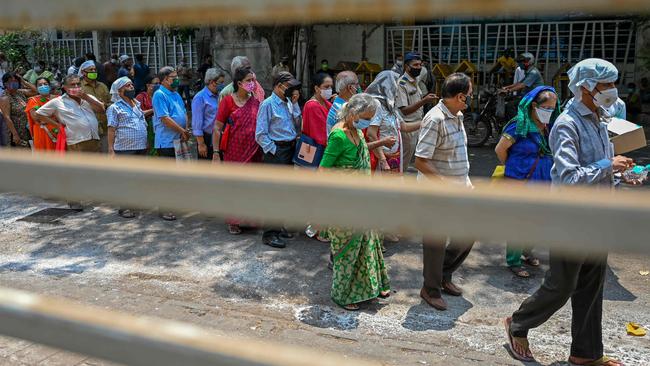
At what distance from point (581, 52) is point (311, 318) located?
484 inches

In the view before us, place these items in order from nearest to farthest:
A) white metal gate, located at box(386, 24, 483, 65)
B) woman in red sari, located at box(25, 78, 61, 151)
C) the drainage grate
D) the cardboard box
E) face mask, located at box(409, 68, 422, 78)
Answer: the cardboard box < face mask, located at box(409, 68, 422, 78) < the drainage grate < woman in red sari, located at box(25, 78, 61, 151) < white metal gate, located at box(386, 24, 483, 65)

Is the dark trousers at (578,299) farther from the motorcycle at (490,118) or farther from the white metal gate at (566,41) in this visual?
the white metal gate at (566,41)

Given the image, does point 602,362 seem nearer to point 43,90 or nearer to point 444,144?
point 444,144

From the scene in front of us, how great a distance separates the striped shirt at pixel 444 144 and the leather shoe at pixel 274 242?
1.82 metres

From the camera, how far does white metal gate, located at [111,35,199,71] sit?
18.1 meters

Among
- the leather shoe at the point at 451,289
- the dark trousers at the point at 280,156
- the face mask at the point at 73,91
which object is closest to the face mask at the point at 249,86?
the dark trousers at the point at 280,156

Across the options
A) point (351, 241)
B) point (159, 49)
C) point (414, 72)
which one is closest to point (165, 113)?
point (414, 72)

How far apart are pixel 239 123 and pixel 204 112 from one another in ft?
2.21

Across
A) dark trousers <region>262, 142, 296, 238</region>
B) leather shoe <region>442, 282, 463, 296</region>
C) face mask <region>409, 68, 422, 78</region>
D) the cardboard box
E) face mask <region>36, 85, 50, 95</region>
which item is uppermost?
face mask <region>409, 68, 422, 78</region>

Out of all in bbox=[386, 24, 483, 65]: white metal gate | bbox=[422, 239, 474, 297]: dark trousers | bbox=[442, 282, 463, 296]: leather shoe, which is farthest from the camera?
bbox=[386, 24, 483, 65]: white metal gate

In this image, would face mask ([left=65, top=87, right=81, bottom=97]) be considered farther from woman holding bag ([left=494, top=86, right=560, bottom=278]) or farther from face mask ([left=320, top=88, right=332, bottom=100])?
woman holding bag ([left=494, top=86, right=560, bottom=278])

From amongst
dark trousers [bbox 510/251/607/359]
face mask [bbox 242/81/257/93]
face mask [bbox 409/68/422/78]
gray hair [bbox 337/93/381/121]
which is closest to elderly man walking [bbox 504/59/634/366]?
dark trousers [bbox 510/251/607/359]

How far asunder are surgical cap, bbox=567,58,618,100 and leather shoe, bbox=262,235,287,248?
10.1 feet

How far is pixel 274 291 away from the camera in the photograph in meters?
4.80
